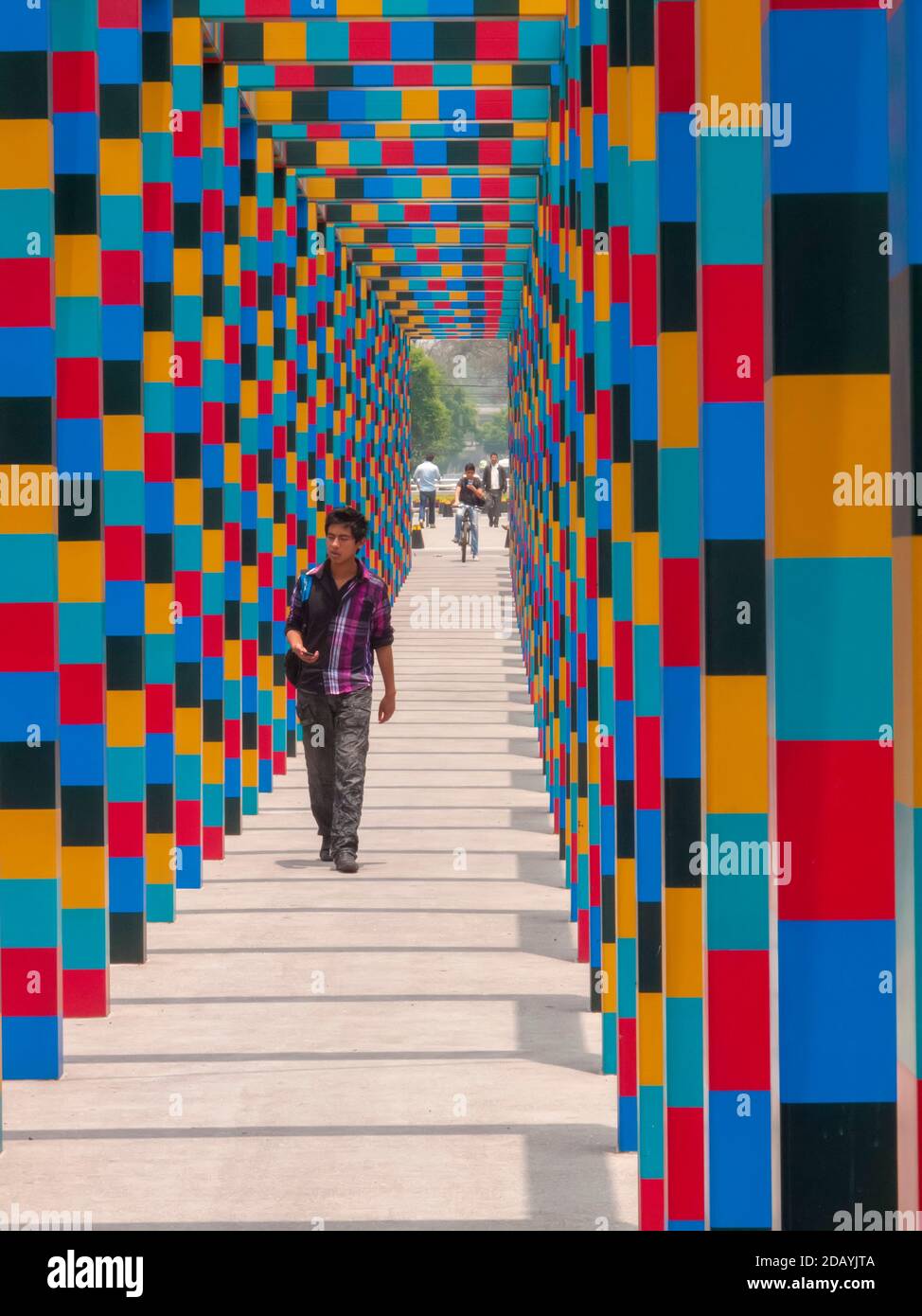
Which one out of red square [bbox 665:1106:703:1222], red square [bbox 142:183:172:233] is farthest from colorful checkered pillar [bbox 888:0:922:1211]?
red square [bbox 142:183:172:233]

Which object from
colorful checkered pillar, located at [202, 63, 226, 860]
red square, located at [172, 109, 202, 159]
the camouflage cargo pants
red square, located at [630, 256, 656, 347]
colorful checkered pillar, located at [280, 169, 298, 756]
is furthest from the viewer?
colorful checkered pillar, located at [280, 169, 298, 756]

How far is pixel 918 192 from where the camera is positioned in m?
2.98

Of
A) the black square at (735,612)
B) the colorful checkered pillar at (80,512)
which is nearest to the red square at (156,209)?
the colorful checkered pillar at (80,512)

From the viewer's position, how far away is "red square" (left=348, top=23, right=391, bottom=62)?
37.8ft

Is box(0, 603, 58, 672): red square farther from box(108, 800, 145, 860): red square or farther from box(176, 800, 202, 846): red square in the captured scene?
box(176, 800, 202, 846): red square

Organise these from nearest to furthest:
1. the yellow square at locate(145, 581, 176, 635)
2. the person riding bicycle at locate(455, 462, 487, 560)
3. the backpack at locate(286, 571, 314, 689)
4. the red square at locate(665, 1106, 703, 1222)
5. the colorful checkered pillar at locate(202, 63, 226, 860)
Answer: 1. the red square at locate(665, 1106, 703, 1222)
2. the yellow square at locate(145, 581, 176, 635)
3. the backpack at locate(286, 571, 314, 689)
4. the colorful checkered pillar at locate(202, 63, 226, 860)
5. the person riding bicycle at locate(455, 462, 487, 560)

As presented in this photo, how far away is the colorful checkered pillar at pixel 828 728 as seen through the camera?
10.2 feet

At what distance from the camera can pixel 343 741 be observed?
412 inches

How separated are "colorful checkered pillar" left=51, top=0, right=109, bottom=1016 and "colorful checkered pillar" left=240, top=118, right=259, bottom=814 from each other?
194 inches

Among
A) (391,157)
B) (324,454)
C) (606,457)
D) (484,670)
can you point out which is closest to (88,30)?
(606,457)

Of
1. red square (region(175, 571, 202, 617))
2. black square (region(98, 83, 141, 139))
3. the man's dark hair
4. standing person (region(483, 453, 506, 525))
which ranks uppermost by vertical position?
standing person (region(483, 453, 506, 525))

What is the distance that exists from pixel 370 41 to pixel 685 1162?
27.2 feet

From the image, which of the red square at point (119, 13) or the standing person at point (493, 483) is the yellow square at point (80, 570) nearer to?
the red square at point (119, 13)

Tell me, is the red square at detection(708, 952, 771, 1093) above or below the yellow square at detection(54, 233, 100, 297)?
below
